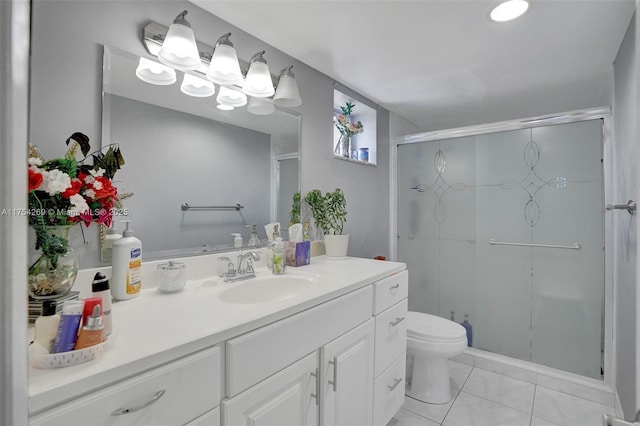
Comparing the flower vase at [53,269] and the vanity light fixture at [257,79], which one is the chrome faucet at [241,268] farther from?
the vanity light fixture at [257,79]

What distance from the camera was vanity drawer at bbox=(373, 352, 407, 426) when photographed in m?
1.47

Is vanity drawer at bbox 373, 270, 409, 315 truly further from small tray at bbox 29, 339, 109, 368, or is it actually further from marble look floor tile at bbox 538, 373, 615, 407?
marble look floor tile at bbox 538, 373, 615, 407

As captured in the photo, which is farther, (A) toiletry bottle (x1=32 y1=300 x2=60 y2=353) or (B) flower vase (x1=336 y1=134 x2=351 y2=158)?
(B) flower vase (x1=336 y1=134 x2=351 y2=158)

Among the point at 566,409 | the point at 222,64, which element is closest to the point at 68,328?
the point at 222,64

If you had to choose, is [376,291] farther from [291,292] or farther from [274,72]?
[274,72]

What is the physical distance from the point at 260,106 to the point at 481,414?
7.14 feet

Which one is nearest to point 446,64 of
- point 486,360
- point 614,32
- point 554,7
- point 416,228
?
point 554,7

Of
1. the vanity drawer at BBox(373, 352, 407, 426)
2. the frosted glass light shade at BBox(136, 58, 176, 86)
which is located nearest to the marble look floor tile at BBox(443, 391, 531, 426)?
the vanity drawer at BBox(373, 352, 407, 426)

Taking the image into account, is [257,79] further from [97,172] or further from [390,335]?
[390,335]

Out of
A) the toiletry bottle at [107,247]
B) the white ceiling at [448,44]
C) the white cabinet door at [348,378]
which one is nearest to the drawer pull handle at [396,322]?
the white cabinet door at [348,378]

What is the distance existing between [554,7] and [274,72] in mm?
1367

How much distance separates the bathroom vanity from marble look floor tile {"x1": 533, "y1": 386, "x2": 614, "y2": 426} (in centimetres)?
94

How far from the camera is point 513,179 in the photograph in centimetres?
239

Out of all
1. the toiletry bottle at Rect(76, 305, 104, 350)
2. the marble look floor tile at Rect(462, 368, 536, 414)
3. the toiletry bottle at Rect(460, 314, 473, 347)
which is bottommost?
the marble look floor tile at Rect(462, 368, 536, 414)
